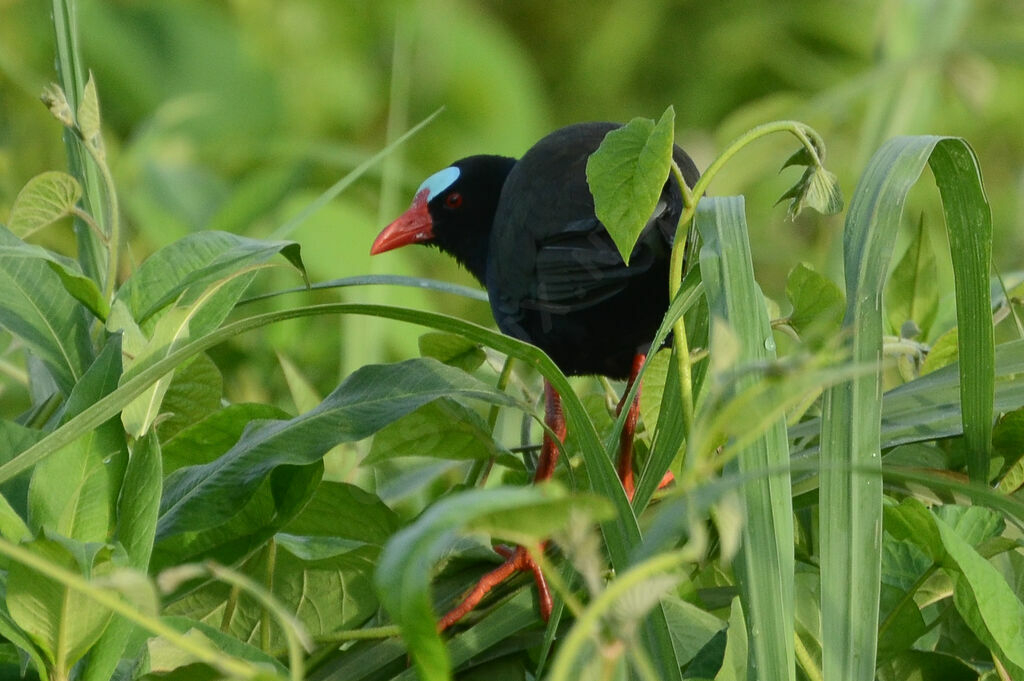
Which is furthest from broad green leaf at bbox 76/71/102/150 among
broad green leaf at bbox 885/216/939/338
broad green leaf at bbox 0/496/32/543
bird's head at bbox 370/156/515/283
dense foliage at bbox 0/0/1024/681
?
bird's head at bbox 370/156/515/283

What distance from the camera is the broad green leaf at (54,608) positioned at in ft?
2.72

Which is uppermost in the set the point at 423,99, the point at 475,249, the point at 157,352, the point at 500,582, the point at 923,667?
the point at 423,99

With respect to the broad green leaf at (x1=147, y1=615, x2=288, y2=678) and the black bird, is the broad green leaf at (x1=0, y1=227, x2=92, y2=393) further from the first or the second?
the black bird

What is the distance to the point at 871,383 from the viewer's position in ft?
3.08

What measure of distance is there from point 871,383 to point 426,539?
1.46 feet

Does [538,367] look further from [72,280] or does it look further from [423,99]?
[423,99]

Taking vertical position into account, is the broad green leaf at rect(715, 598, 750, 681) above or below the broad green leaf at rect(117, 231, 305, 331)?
below

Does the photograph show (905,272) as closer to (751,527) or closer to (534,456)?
(534,456)

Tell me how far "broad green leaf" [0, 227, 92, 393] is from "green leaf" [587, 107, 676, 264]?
496 mm

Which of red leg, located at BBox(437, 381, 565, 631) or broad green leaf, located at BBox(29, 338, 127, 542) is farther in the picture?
red leg, located at BBox(437, 381, 565, 631)

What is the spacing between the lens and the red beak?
2.31m

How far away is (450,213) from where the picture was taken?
2.32m

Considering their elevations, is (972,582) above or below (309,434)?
below

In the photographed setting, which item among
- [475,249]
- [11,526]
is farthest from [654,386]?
[475,249]
